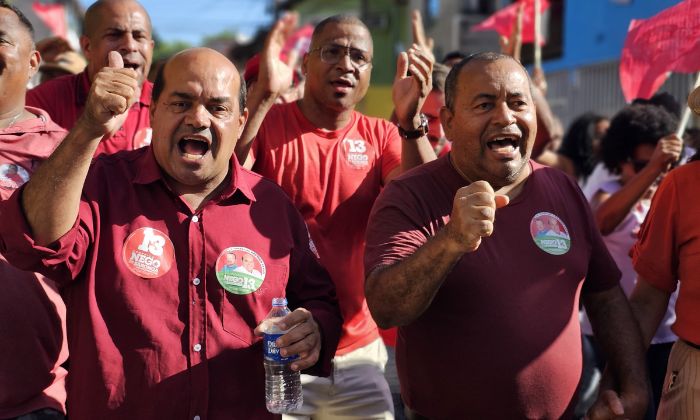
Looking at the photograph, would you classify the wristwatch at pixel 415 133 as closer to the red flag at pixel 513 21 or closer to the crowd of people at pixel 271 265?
the crowd of people at pixel 271 265

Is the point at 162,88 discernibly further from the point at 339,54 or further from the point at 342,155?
the point at 339,54

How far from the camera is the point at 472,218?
101 inches

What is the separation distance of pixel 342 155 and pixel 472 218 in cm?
153

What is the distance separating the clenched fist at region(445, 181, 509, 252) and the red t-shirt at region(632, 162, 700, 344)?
1012mm

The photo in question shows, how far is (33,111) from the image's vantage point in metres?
3.42

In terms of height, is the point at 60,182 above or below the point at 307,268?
above

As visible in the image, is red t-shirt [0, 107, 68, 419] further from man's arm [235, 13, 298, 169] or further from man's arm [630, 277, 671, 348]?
man's arm [630, 277, 671, 348]

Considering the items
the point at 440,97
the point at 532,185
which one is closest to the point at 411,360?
the point at 532,185

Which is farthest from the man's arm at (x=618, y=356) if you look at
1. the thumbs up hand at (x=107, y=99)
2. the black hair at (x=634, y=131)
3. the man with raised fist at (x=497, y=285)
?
the black hair at (x=634, y=131)

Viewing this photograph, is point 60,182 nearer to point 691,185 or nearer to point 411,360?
point 411,360

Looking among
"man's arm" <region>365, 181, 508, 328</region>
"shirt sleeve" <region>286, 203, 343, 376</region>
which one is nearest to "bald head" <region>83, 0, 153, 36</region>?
"shirt sleeve" <region>286, 203, 343, 376</region>

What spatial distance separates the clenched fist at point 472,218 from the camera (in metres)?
2.58

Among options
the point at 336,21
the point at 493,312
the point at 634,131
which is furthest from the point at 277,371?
the point at 634,131

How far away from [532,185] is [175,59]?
1461mm
